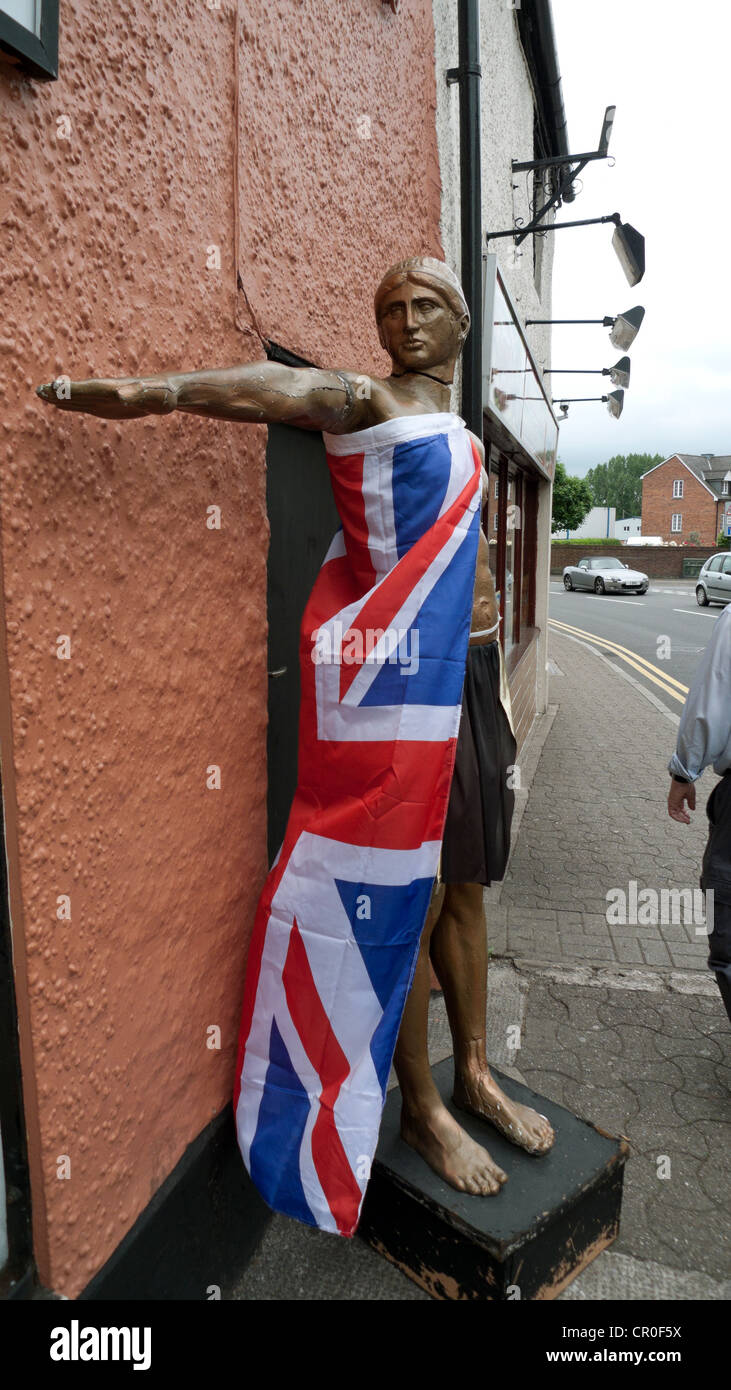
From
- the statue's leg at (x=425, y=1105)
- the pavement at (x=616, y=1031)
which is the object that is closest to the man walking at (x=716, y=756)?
the pavement at (x=616, y=1031)

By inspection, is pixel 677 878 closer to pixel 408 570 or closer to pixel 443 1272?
pixel 443 1272

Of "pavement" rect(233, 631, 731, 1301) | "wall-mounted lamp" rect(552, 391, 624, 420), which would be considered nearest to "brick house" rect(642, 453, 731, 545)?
"wall-mounted lamp" rect(552, 391, 624, 420)

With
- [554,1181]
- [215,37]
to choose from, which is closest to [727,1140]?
[554,1181]

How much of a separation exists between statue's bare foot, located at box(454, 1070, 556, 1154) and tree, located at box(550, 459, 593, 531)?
40.7m

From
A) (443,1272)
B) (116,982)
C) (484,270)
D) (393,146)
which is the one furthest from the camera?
(484,270)

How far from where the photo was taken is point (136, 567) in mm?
1677

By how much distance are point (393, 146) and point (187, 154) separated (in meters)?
1.52

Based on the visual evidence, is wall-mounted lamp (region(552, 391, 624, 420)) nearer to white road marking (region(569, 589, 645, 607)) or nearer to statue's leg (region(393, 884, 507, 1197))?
statue's leg (region(393, 884, 507, 1197))

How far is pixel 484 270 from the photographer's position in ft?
14.2

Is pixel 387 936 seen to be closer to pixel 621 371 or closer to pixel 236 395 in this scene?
pixel 236 395

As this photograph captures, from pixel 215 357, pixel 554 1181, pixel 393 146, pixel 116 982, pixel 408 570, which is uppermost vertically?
pixel 393 146

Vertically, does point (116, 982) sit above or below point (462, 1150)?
above

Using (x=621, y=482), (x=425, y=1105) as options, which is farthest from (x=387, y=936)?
(x=621, y=482)

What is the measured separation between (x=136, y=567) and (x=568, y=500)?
43.8m
